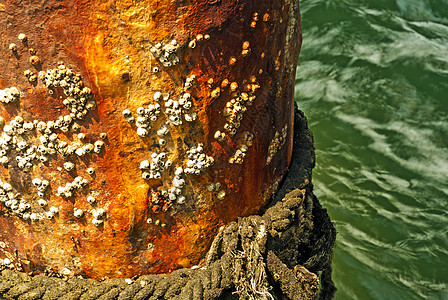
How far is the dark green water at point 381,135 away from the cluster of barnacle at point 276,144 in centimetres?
164

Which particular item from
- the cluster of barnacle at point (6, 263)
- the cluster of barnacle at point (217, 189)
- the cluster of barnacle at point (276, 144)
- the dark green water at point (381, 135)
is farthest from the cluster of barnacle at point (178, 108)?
the dark green water at point (381, 135)

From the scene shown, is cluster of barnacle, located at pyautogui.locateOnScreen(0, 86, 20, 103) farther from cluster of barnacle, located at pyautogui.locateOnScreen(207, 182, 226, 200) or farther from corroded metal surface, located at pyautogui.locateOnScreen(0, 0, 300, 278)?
cluster of barnacle, located at pyautogui.locateOnScreen(207, 182, 226, 200)

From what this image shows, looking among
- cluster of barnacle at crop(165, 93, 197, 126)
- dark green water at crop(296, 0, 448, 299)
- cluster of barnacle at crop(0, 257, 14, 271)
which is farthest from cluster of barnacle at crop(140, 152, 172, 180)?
dark green water at crop(296, 0, 448, 299)

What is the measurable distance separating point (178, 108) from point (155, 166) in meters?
0.17

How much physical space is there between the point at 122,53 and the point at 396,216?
267 cm

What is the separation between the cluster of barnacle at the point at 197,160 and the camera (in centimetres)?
153

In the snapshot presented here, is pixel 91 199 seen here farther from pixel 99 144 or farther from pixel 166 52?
pixel 166 52

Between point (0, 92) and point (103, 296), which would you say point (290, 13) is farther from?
point (103, 296)

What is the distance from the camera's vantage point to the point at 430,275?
124 inches

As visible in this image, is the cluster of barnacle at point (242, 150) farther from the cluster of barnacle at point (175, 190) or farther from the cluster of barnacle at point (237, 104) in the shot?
the cluster of barnacle at point (175, 190)

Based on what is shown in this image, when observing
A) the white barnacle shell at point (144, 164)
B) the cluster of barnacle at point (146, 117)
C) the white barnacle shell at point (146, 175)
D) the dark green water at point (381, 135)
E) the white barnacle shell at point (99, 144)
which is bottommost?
the dark green water at point (381, 135)

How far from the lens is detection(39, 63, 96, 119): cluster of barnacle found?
1365 mm

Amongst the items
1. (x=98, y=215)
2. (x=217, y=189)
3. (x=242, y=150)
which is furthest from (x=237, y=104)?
(x=98, y=215)

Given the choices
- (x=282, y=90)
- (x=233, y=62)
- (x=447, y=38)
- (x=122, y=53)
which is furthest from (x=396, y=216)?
(x=122, y=53)
